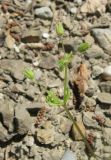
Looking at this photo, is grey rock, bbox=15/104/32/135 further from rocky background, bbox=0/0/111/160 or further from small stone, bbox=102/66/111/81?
small stone, bbox=102/66/111/81

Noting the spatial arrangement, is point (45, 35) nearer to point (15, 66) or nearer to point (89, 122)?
point (15, 66)

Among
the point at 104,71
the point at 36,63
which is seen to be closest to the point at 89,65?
the point at 104,71

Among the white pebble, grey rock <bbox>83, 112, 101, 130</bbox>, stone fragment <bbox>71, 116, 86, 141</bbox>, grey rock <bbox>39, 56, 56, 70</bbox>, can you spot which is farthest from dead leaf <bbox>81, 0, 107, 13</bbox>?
stone fragment <bbox>71, 116, 86, 141</bbox>

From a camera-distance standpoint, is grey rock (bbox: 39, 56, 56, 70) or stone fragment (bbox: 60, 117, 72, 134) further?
grey rock (bbox: 39, 56, 56, 70)

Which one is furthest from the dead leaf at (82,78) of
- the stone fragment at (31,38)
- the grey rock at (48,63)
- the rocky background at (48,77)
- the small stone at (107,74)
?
the stone fragment at (31,38)

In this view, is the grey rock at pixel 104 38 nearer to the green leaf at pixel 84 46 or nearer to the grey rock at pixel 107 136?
the grey rock at pixel 107 136

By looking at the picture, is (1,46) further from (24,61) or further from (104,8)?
(104,8)

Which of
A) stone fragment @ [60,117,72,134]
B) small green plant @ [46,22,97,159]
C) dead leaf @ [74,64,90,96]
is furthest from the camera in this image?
dead leaf @ [74,64,90,96]
